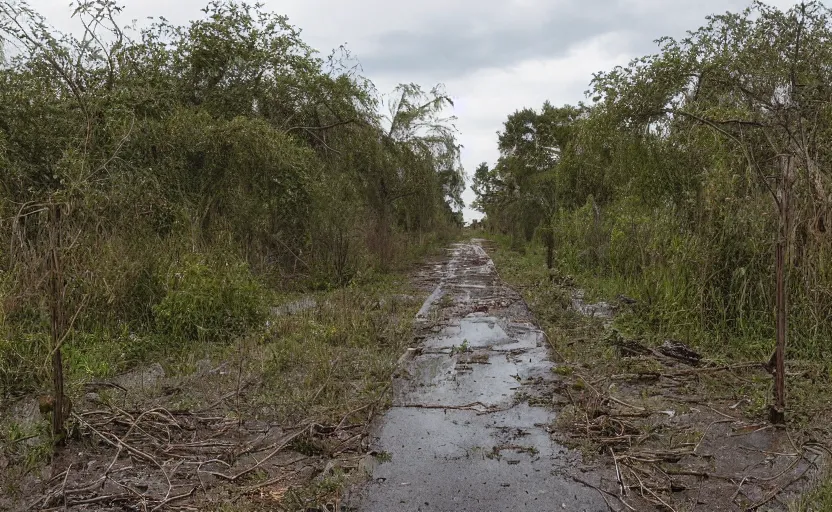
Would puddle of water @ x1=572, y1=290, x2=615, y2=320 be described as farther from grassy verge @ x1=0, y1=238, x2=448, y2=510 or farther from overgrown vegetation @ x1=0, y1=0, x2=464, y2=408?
overgrown vegetation @ x1=0, y1=0, x2=464, y2=408

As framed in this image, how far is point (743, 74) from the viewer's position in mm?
7266

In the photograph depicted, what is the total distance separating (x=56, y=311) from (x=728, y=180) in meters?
7.49

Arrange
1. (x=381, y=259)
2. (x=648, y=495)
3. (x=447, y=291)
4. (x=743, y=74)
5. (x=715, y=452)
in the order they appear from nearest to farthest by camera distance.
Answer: (x=648, y=495) < (x=715, y=452) < (x=743, y=74) < (x=447, y=291) < (x=381, y=259)

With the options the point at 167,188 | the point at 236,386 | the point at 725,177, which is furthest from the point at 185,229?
the point at 725,177

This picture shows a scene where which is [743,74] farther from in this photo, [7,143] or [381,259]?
[381,259]

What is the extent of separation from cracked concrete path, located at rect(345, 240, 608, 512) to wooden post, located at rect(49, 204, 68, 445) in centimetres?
237

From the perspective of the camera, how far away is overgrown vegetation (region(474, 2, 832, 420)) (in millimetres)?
5895

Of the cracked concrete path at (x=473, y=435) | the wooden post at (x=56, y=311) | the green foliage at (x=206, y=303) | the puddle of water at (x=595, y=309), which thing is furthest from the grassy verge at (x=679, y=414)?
the green foliage at (x=206, y=303)

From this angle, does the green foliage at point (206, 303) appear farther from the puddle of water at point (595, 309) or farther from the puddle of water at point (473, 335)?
the puddle of water at point (595, 309)

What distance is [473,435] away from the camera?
4656mm

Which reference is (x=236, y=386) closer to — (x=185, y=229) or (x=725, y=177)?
(x=185, y=229)

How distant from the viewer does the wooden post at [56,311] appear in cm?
398

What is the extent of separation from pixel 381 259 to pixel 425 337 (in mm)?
9205

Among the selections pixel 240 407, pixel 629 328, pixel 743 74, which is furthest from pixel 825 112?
pixel 240 407
